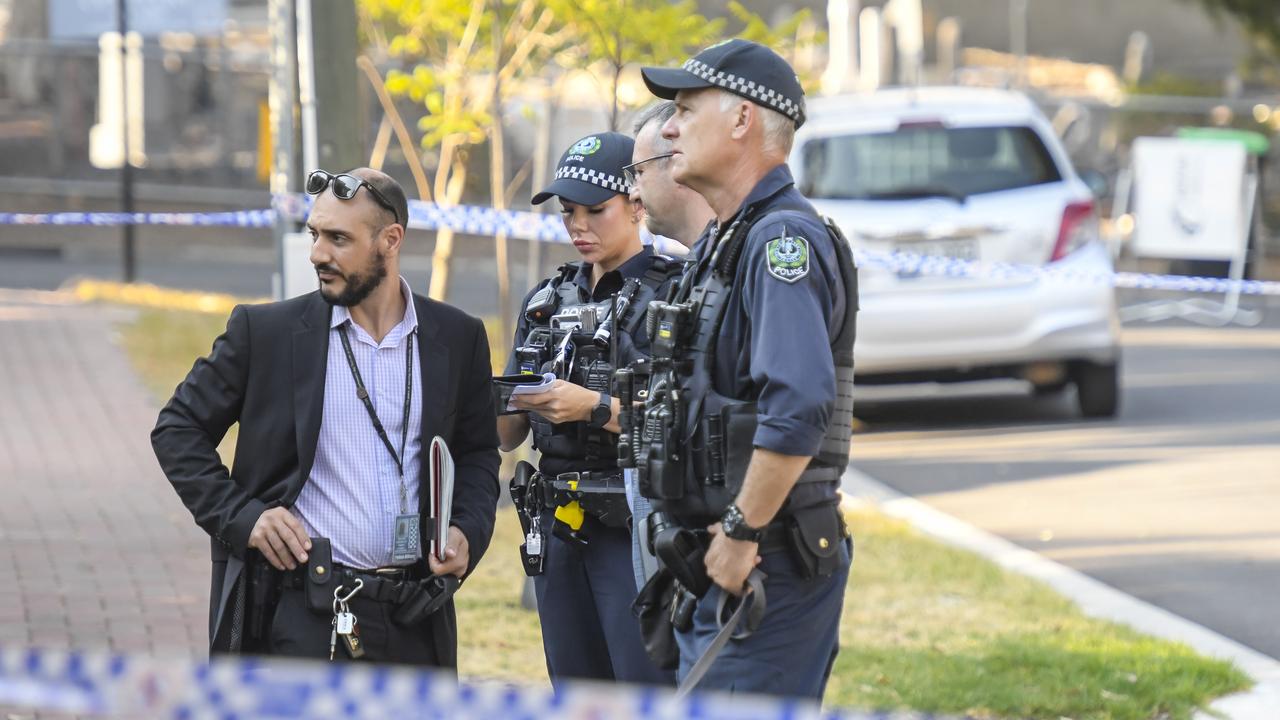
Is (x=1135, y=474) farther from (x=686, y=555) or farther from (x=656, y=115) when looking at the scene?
Answer: (x=686, y=555)

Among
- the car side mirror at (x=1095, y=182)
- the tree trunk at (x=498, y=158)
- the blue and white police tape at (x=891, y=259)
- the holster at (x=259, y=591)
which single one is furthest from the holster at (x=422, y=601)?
the car side mirror at (x=1095, y=182)

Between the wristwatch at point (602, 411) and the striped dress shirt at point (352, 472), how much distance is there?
20.5 inches

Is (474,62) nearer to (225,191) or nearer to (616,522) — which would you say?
(616,522)

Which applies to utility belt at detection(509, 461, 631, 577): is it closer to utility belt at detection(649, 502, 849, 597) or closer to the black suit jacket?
the black suit jacket

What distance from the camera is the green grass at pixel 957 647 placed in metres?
5.82

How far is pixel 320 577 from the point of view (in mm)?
3979

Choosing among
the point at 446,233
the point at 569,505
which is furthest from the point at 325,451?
the point at 446,233

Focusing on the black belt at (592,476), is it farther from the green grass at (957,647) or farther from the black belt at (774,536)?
the green grass at (957,647)

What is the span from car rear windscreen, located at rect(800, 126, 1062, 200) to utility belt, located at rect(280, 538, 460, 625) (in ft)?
25.2

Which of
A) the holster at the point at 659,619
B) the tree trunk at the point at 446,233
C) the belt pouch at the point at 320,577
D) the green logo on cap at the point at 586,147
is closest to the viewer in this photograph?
the holster at the point at 659,619

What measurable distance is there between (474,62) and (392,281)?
731cm

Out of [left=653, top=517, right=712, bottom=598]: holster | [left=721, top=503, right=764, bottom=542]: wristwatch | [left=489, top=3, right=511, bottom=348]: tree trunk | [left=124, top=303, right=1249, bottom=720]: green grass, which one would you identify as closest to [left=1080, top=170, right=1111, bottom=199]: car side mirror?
[left=489, top=3, right=511, bottom=348]: tree trunk

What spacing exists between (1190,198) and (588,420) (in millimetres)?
15774

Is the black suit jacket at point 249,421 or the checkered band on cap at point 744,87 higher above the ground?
the checkered band on cap at point 744,87
